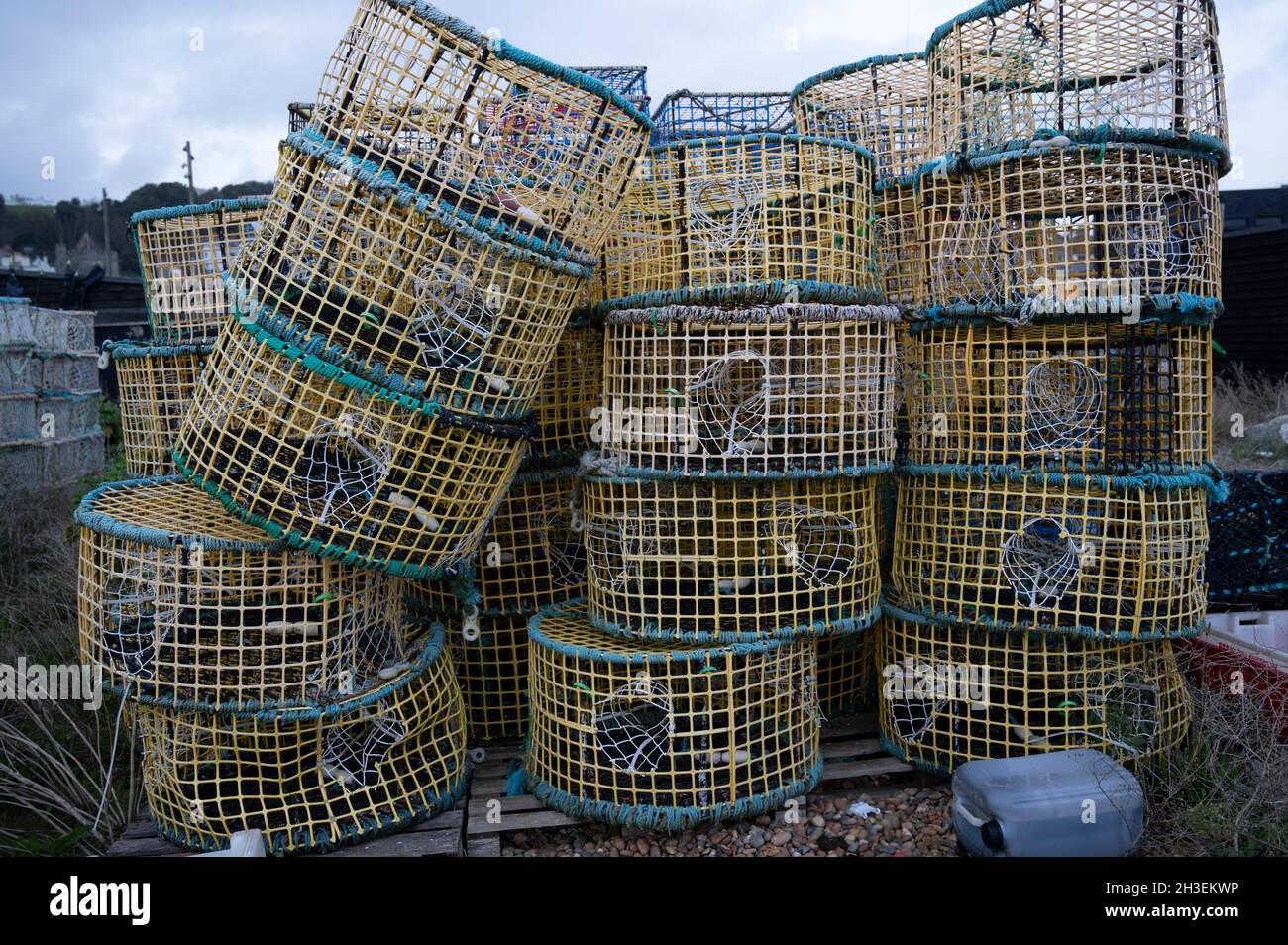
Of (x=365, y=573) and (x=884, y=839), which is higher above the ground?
(x=365, y=573)

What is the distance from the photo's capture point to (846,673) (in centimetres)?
481

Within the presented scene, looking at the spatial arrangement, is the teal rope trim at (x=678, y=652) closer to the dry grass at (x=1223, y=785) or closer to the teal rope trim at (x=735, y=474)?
the teal rope trim at (x=735, y=474)

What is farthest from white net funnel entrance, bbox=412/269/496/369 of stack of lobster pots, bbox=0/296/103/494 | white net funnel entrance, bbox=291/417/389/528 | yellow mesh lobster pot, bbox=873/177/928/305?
stack of lobster pots, bbox=0/296/103/494

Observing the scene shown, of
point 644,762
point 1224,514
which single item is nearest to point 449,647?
point 644,762

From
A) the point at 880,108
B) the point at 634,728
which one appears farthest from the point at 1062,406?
the point at 634,728

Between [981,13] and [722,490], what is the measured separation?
2.20m

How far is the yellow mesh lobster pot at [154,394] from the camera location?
14.9 ft

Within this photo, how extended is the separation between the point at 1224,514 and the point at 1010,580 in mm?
2199

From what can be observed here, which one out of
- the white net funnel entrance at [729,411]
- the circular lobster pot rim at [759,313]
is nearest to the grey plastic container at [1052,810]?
the white net funnel entrance at [729,411]

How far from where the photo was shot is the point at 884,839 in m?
3.80
